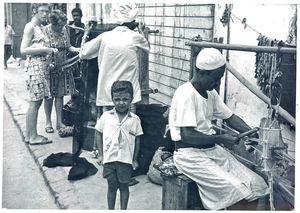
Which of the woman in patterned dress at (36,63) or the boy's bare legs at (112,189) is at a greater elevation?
the woman in patterned dress at (36,63)

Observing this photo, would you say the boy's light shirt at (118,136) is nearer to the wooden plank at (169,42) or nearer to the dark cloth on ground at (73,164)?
the dark cloth on ground at (73,164)

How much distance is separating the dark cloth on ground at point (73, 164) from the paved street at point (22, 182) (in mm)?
196

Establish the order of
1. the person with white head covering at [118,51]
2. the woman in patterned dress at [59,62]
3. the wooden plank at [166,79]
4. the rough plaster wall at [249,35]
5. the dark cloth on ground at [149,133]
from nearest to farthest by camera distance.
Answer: the rough plaster wall at [249,35] < the person with white head covering at [118,51] < the dark cloth on ground at [149,133] < the woman in patterned dress at [59,62] < the wooden plank at [166,79]

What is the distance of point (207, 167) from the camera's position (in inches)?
107

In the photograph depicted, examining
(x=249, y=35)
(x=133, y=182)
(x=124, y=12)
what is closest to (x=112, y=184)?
(x=133, y=182)

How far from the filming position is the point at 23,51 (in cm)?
476

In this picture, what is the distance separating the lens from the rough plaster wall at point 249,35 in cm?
363

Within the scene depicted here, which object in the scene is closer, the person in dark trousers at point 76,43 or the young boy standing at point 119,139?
the young boy standing at point 119,139

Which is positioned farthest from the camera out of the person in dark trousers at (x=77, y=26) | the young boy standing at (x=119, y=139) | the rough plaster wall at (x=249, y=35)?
the person in dark trousers at (x=77, y=26)

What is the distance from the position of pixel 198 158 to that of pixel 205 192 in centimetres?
25

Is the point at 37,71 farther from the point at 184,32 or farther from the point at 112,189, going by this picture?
the point at 112,189

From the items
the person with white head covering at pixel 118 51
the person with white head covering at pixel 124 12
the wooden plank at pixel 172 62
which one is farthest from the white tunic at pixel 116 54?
the wooden plank at pixel 172 62

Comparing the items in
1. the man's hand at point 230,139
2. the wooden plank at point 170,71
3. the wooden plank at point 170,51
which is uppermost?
the wooden plank at point 170,51

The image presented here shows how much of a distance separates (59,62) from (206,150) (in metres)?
3.10
